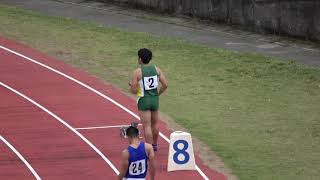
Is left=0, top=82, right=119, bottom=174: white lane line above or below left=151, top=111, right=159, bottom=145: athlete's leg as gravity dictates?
below

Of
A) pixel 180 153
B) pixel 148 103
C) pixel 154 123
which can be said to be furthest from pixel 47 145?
pixel 180 153

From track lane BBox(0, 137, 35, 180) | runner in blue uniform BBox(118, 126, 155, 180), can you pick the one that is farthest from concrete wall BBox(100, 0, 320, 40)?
runner in blue uniform BBox(118, 126, 155, 180)

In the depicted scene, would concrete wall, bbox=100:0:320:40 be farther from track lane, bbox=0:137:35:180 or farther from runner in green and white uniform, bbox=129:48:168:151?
track lane, bbox=0:137:35:180

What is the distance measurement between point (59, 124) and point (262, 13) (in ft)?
42.2

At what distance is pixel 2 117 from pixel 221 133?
4.89 meters

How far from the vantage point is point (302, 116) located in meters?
19.1

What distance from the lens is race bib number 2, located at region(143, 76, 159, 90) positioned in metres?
14.8

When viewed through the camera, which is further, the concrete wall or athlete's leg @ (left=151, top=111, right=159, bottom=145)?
the concrete wall

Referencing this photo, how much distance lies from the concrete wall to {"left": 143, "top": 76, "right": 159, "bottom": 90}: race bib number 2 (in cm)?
1345

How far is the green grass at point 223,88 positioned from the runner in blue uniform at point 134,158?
3.67 m

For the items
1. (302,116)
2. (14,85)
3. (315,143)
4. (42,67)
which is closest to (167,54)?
(42,67)

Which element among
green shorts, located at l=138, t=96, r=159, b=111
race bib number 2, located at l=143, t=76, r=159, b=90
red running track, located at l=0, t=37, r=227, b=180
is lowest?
red running track, located at l=0, t=37, r=227, b=180

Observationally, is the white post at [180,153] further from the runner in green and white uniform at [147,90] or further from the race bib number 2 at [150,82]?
the race bib number 2 at [150,82]

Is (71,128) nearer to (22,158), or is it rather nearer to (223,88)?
(22,158)
